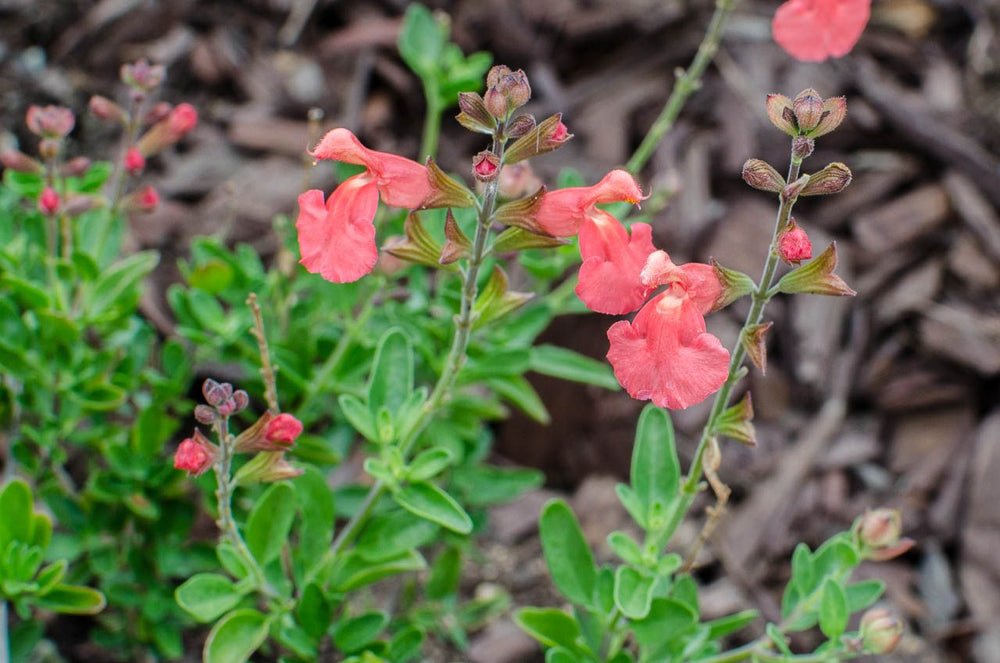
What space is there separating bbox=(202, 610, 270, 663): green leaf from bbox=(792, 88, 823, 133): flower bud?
4.41 feet

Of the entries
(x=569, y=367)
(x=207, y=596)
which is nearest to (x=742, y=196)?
(x=569, y=367)

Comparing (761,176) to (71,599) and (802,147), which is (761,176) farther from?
(71,599)

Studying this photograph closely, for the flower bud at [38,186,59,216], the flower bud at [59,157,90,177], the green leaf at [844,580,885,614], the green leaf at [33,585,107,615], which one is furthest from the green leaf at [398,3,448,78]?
the green leaf at [844,580,885,614]

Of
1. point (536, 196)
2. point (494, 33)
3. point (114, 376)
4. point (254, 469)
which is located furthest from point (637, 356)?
point (494, 33)

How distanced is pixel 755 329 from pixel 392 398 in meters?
0.84

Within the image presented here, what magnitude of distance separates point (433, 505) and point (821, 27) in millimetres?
1298

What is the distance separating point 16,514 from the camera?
1975 mm

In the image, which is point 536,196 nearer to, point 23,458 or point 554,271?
point 554,271

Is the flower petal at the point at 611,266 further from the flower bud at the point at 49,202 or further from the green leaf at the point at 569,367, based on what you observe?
the flower bud at the point at 49,202

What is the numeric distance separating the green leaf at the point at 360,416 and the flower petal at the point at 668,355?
2.11ft

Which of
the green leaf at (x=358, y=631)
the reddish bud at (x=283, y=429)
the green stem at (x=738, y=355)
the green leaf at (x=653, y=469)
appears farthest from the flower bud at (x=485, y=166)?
the green leaf at (x=358, y=631)

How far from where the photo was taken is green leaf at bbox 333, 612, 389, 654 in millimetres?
2029

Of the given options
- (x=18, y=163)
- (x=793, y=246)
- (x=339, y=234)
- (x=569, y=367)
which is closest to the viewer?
(x=793, y=246)

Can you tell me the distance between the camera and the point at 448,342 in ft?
7.75
